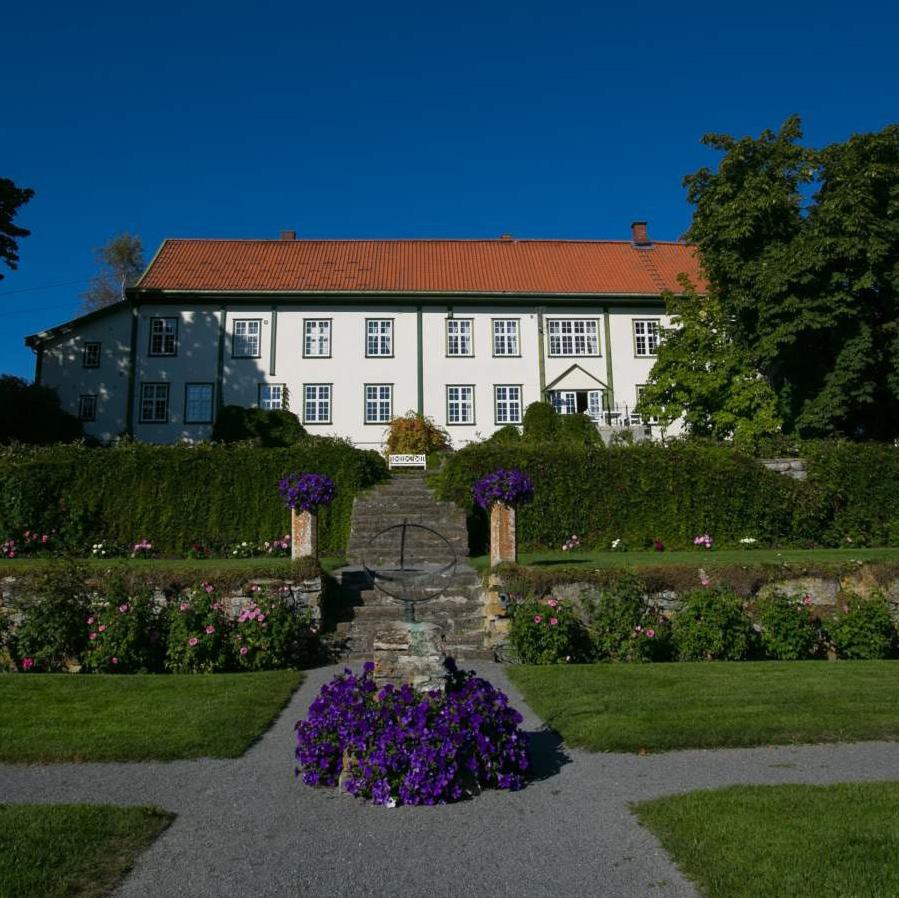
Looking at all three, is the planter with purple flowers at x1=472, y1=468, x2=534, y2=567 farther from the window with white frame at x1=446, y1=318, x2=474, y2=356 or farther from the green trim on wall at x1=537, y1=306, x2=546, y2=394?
the window with white frame at x1=446, y1=318, x2=474, y2=356

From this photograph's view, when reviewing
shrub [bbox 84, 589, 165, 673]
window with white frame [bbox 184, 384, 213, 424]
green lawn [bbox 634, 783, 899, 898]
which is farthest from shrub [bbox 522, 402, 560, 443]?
green lawn [bbox 634, 783, 899, 898]

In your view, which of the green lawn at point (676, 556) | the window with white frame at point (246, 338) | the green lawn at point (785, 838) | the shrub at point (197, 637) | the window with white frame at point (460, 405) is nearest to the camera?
the green lawn at point (785, 838)

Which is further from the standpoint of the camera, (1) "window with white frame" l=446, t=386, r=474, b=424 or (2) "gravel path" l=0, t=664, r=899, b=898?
(1) "window with white frame" l=446, t=386, r=474, b=424

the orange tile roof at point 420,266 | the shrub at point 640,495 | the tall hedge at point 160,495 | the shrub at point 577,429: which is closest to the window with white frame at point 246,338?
the orange tile roof at point 420,266

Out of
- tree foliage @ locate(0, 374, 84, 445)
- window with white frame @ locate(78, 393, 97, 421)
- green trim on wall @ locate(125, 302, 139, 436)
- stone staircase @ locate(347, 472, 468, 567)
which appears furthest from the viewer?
window with white frame @ locate(78, 393, 97, 421)

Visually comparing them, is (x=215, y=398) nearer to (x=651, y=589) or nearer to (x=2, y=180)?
(x=2, y=180)

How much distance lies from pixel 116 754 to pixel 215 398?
26.6 m

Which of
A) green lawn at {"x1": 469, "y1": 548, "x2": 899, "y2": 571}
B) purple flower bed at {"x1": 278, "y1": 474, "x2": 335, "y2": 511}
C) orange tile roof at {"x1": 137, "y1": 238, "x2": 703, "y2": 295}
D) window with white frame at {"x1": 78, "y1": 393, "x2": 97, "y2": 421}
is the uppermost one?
orange tile roof at {"x1": 137, "y1": 238, "x2": 703, "y2": 295}

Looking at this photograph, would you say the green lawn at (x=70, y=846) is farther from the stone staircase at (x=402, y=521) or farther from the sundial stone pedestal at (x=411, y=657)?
the stone staircase at (x=402, y=521)

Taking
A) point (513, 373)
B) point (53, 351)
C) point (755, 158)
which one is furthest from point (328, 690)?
point (53, 351)

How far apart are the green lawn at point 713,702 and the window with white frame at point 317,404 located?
75.4 ft

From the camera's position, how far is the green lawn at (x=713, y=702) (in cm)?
666

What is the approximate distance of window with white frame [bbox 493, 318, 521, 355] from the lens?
3259 cm

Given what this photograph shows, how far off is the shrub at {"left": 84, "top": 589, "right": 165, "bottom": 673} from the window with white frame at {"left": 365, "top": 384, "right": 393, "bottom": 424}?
21926 mm
